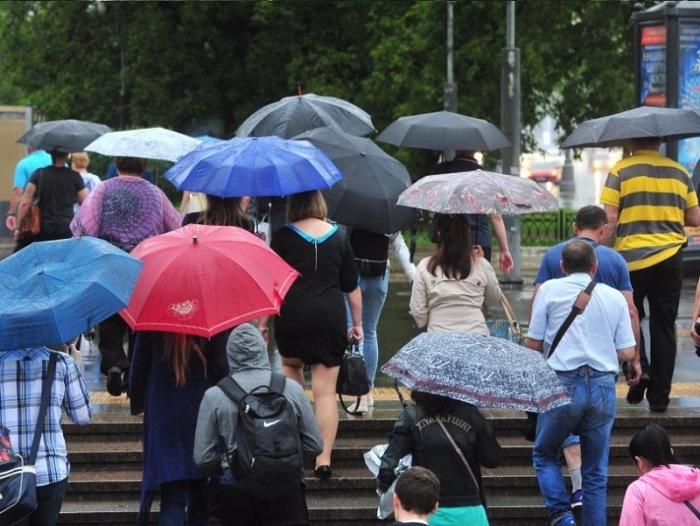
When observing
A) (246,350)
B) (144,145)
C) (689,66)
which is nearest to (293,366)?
(246,350)

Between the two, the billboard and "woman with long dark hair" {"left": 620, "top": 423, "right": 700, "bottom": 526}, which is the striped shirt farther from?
the billboard

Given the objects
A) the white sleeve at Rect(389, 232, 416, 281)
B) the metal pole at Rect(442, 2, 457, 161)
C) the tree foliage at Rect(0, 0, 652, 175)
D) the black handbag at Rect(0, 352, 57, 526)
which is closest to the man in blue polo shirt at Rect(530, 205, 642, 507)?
the white sleeve at Rect(389, 232, 416, 281)

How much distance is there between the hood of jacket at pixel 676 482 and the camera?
5871 mm

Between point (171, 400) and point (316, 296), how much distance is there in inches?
50.4

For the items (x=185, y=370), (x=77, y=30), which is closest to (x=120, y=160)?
(x=185, y=370)

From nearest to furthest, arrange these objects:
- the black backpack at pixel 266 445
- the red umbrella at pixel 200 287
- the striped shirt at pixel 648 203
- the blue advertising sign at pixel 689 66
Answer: the black backpack at pixel 266 445, the red umbrella at pixel 200 287, the striped shirt at pixel 648 203, the blue advertising sign at pixel 689 66

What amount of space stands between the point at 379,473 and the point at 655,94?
13620 millimetres

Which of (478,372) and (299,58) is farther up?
(299,58)

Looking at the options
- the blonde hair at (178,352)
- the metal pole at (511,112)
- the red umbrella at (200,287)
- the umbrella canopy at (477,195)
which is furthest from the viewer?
the metal pole at (511,112)

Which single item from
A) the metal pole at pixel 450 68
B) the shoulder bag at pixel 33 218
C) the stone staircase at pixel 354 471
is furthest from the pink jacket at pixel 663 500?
the metal pole at pixel 450 68

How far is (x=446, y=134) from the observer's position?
10.4 meters

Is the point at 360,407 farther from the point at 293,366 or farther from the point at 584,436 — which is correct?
the point at 584,436

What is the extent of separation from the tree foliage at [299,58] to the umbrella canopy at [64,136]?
594 inches

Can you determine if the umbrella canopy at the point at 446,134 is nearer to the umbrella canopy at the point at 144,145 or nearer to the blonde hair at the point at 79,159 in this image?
the umbrella canopy at the point at 144,145
